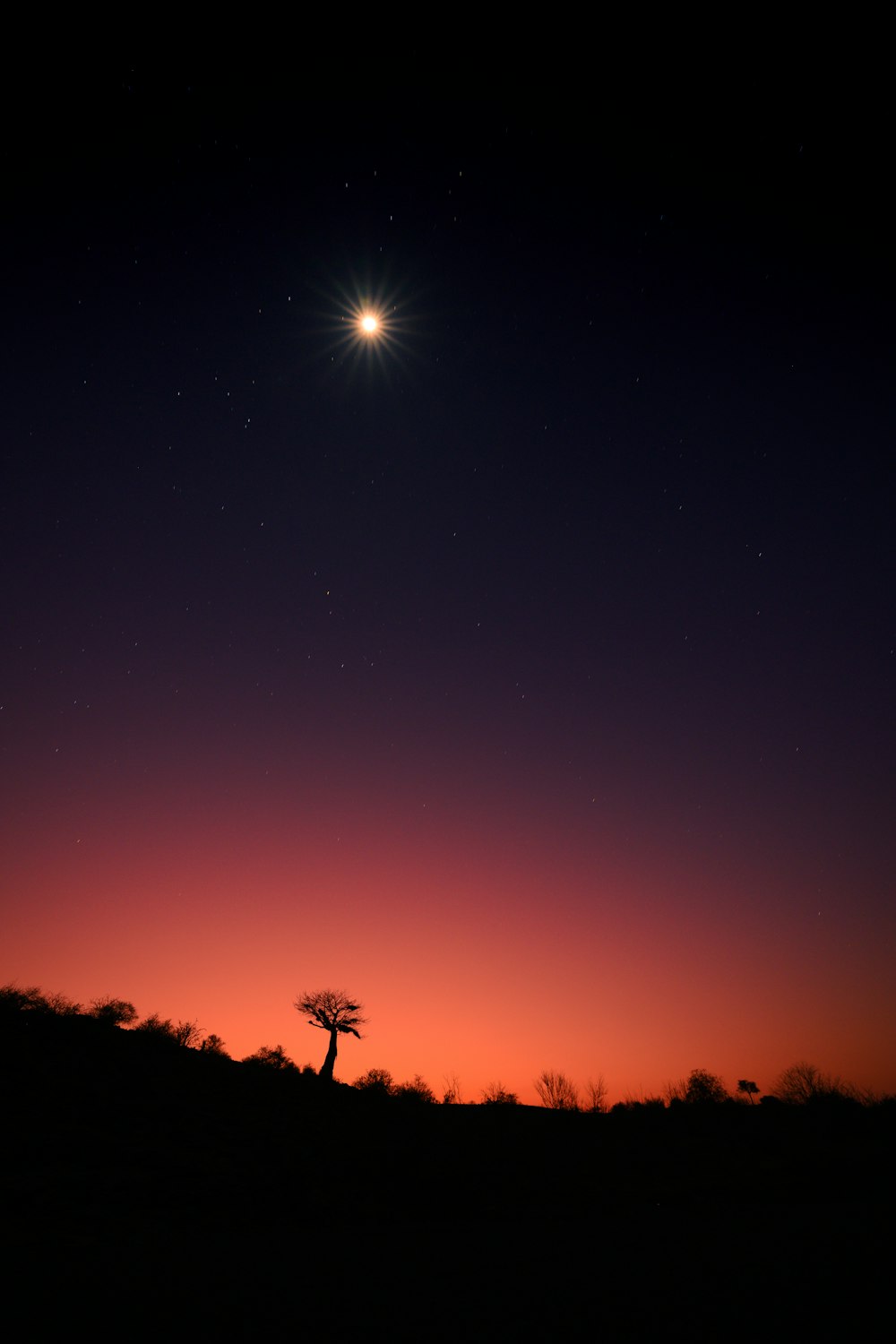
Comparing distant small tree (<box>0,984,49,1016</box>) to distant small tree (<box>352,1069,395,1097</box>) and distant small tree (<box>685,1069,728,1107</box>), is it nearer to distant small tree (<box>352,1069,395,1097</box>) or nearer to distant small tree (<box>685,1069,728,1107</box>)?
distant small tree (<box>352,1069,395,1097</box>)

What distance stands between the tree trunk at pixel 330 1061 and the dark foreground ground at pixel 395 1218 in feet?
39.6

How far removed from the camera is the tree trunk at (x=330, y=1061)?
28308 millimetres

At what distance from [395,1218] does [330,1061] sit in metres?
25.0

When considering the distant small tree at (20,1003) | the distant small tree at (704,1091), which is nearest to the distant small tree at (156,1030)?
the distant small tree at (20,1003)

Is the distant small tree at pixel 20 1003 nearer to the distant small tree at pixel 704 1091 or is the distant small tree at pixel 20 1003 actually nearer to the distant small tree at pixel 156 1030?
the distant small tree at pixel 156 1030

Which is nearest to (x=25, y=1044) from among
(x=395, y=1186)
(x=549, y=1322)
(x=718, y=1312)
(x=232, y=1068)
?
(x=232, y=1068)

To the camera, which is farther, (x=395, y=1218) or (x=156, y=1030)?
(x=156, y=1030)

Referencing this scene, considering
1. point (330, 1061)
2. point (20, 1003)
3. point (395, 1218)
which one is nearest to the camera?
point (395, 1218)

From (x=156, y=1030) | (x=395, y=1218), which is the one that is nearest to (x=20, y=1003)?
(x=156, y=1030)

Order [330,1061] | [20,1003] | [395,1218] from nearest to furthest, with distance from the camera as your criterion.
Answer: [395,1218] → [20,1003] → [330,1061]

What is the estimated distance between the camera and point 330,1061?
30.3 meters

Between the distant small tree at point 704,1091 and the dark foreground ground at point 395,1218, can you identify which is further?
the distant small tree at point 704,1091

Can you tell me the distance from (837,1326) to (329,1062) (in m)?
30.3

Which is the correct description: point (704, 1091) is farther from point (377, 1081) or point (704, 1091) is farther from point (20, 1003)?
point (20, 1003)
